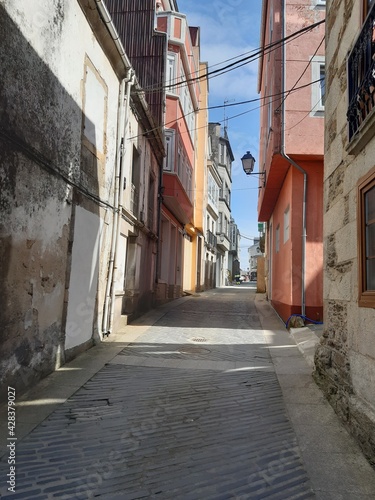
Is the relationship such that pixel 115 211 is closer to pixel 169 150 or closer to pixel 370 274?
pixel 370 274

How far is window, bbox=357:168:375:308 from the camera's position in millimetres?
3432

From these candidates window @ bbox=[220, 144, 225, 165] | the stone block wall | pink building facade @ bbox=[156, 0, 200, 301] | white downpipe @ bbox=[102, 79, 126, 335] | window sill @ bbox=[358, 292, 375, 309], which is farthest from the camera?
window @ bbox=[220, 144, 225, 165]

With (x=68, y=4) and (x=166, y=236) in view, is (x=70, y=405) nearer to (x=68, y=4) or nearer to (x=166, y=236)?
(x=68, y=4)

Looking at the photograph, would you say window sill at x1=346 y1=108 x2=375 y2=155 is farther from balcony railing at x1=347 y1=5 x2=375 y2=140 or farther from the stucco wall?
the stucco wall

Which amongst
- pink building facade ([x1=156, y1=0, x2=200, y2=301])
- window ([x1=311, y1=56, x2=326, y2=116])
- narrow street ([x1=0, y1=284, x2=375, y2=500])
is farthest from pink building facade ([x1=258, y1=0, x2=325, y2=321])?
pink building facade ([x1=156, y1=0, x2=200, y2=301])

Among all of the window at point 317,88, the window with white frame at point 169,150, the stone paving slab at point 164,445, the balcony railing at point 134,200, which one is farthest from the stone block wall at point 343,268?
the window with white frame at point 169,150

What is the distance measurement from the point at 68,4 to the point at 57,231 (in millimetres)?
3310

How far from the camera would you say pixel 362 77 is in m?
3.82

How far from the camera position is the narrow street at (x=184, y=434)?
2.76 m

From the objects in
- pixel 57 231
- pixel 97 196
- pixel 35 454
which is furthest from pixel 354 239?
pixel 97 196

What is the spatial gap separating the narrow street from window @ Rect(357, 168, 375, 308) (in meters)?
1.36

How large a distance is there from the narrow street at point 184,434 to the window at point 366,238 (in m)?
1.36

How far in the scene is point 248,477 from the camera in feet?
9.41

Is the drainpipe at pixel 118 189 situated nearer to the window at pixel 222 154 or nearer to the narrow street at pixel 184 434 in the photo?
the narrow street at pixel 184 434
